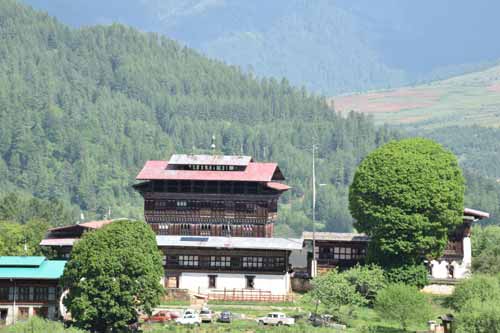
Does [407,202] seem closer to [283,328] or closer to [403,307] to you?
[403,307]

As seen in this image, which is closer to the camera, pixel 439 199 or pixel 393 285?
pixel 393 285

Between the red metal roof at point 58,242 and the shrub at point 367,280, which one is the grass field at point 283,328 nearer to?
the shrub at point 367,280

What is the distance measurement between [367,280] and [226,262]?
13514mm

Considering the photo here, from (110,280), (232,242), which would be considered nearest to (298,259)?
(232,242)

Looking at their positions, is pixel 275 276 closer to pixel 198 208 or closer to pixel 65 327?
pixel 198 208

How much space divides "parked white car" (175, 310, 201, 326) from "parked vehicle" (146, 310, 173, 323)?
136 cm

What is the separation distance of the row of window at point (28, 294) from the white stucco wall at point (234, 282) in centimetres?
1473

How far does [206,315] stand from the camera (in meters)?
105

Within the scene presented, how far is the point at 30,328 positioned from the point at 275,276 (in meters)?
27.3

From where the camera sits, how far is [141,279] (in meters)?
102

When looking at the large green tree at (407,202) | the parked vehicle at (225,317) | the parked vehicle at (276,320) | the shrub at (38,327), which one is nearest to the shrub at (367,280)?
the large green tree at (407,202)

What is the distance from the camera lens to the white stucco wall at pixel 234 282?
120 metres

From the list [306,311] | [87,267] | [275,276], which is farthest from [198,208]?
[87,267]

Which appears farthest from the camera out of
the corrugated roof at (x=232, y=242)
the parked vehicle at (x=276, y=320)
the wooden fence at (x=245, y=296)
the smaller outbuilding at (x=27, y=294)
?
the corrugated roof at (x=232, y=242)
